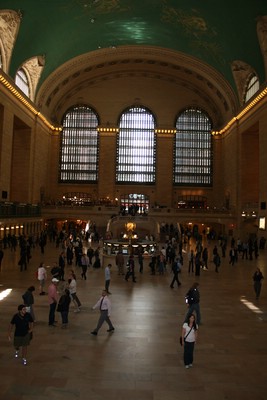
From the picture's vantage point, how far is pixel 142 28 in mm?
31000

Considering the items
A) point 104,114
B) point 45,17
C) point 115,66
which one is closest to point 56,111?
point 104,114

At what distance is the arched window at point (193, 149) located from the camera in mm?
43594

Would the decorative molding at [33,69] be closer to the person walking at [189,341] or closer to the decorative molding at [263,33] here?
the decorative molding at [263,33]

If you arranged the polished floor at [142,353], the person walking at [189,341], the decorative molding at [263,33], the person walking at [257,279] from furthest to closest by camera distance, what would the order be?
the decorative molding at [263,33]
the person walking at [257,279]
the person walking at [189,341]
the polished floor at [142,353]

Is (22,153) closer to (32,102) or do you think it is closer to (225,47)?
(32,102)

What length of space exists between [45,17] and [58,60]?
7.26 m

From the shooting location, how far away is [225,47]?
97.9 ft

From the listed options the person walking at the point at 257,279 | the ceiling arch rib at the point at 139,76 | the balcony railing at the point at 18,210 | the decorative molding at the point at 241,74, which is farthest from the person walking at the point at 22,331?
the ceiling arch rib at the point at 139,76

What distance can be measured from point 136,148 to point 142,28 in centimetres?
1510

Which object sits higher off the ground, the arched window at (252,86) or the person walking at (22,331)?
the arched window at (252,86)

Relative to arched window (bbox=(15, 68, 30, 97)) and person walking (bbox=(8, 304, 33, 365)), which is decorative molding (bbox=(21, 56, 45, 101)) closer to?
arched window (bbox=(15, 68, 30, 97))

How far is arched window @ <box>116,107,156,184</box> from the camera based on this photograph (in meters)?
43.7

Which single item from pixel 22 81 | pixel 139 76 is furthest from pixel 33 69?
pixel 139 76

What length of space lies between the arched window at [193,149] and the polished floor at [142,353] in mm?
32373
